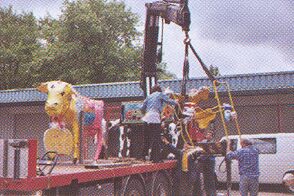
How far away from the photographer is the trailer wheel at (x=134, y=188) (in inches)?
331

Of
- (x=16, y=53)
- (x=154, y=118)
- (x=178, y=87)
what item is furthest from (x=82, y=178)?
(x=16, y=53)

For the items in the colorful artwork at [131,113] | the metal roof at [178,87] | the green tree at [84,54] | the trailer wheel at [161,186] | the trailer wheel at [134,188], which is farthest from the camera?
the green tree at [84,54]

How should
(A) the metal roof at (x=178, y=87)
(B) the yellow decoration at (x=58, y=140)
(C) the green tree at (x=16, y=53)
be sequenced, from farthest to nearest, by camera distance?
(C) the green tree at (x=16, y=53), (A) the metal roof at (x=178, y=87), (B) the yellow decoration at (x=58, y=140)

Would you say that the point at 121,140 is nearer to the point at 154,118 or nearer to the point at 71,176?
the point at 154,118

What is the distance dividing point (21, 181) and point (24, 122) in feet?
70.7

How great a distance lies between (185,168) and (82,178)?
4668 millimetres

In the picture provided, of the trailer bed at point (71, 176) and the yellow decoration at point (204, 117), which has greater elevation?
the yellow decoration at point (204, 117)

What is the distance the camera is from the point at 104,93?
23781mm

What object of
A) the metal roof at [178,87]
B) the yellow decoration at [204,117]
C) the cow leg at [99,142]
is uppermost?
the metal roof at [178,87]

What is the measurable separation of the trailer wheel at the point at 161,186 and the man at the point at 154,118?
41 centimetres

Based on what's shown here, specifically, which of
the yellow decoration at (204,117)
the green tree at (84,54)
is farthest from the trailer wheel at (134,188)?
the green tree at (84,54)

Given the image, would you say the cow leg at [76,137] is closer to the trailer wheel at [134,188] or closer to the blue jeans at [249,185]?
the trailer wheel at [134,188]

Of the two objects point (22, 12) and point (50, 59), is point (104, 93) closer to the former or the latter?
point (50, 59)

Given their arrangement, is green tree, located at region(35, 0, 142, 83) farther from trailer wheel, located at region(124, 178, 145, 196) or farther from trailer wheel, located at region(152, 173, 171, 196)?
trailer wheel, located at region(124, 178, 145, 196)
